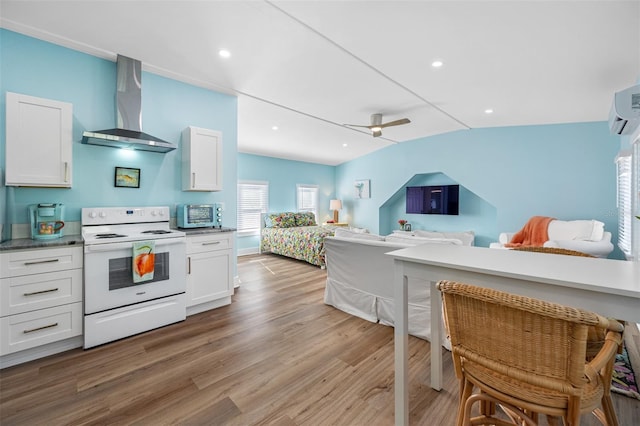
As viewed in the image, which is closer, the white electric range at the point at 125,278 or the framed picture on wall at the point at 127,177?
the white electric range at the point at 125,278

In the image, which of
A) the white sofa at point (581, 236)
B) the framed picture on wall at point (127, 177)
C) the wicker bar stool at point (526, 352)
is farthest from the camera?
the white sofa at point (581, 236)

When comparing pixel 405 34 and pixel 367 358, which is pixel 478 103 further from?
pixel 367 358

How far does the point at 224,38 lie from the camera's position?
2.50 m

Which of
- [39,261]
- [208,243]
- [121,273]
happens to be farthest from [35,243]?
[208,243]

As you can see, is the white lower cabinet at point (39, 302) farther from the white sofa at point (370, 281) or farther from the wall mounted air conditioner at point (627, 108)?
the wall mounted air conditioner at point (627, 108)

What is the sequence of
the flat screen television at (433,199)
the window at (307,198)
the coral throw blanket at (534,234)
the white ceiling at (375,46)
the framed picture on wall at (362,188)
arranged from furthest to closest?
the window at (307,198) < the framed picture on wall at (362,188) < the flat screen television at (433,199) < the coral throw blanket at (534,234) < the white ceiling at (375,46)

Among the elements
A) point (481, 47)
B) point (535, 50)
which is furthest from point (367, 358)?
point (535, 50)

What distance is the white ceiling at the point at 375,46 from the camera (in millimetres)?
2096

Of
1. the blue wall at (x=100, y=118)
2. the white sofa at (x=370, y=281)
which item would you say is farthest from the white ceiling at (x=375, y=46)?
the white sofa at (x=370, y=281)

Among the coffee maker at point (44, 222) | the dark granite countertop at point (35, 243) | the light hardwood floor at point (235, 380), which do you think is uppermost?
the coffee maker at point (44, 222)

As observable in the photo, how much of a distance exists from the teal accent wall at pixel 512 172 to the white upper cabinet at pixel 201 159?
478 cm

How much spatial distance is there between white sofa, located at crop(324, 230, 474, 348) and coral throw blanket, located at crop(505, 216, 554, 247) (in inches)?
94.9

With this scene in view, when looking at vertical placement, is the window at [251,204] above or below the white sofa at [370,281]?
above

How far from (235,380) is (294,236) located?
150 inches
